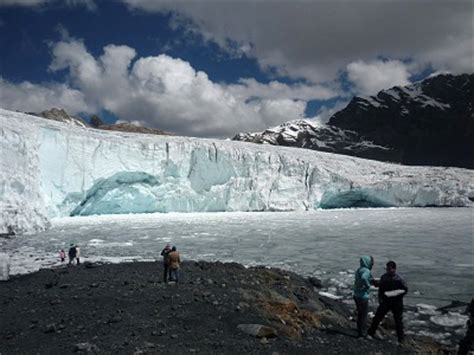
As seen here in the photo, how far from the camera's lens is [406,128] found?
468 ft

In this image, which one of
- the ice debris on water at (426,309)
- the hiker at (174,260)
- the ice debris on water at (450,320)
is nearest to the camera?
the ice debris on water at (450,320)

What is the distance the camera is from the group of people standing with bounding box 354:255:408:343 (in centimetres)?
577

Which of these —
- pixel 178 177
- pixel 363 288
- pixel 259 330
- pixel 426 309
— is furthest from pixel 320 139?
pixel 259 330

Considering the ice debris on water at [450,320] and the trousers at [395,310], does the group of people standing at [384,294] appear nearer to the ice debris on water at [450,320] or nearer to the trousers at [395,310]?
the trousers at [395,310]

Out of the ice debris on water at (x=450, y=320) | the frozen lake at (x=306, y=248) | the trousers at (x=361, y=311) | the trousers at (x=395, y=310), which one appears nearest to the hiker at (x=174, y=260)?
the frozen lake at (x=306, y=248)

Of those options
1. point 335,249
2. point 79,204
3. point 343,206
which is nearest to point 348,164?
point 343,206

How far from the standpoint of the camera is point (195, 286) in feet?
27.3

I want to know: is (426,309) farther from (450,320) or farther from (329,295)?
(329,295)

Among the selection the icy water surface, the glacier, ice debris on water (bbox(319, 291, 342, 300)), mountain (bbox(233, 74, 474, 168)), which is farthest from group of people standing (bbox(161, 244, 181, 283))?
mountain (bbox(233, 74, 474, 168))

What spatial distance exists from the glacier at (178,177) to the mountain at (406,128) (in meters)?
77.3

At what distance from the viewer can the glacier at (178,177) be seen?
2591 centimetres

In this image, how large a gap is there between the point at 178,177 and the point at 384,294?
33.1 m

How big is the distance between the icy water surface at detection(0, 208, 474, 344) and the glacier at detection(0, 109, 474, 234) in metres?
7.17

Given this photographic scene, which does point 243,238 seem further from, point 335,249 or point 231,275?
point 231,275
